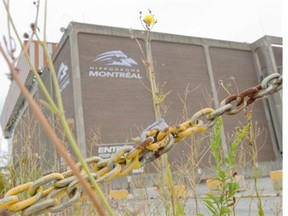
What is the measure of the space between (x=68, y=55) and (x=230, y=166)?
16.6m

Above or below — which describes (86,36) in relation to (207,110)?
above

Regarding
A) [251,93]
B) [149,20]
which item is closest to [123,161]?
[251,93]

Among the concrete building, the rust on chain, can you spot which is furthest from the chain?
the concrete building

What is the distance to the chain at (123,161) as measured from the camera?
0.69m

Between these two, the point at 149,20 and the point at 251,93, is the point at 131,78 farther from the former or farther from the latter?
the point at 251,93

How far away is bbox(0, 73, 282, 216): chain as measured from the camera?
0.69 meters

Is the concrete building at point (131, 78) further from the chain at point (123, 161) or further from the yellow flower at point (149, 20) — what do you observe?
the chain at point (123, 161)

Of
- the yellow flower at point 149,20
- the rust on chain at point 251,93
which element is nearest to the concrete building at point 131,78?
the yellow flower at point 149,20

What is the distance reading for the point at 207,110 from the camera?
0.96 metres

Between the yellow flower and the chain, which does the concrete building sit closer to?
the yellow flower

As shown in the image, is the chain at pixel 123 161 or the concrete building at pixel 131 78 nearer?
the chain at pixel 123 161

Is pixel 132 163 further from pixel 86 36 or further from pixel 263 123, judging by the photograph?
pixel 263 123

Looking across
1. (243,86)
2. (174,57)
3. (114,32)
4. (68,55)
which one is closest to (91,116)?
(68,55)

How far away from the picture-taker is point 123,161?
2.71ft
